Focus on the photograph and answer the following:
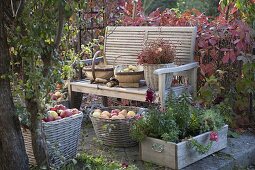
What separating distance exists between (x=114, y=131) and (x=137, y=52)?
1349 millimetres

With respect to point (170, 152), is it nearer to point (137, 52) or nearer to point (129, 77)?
point (129, 77)

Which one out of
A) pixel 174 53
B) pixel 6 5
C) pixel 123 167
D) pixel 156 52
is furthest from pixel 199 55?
pixel 6 5

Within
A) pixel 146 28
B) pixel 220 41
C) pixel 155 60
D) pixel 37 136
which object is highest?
pixel 146 28

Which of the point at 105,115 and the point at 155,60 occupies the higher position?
the point at 155,60

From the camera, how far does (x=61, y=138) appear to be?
324 centimetres

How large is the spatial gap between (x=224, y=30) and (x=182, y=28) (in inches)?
17.7

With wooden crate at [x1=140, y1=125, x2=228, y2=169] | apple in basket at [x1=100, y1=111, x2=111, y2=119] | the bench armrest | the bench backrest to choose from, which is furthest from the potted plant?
wooden crate at [x1=140, y1=125, x2=228, y2=169]

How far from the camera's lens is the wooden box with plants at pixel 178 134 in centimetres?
324

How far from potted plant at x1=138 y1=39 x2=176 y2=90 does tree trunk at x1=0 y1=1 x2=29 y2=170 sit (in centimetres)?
157

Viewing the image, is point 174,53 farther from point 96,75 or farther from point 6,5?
point 6,5

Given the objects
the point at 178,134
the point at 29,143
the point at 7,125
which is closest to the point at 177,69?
the point at 178,134

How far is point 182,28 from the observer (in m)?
4.46

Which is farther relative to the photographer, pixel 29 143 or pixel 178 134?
pixel 178 134

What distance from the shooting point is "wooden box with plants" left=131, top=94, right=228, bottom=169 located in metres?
3.24
